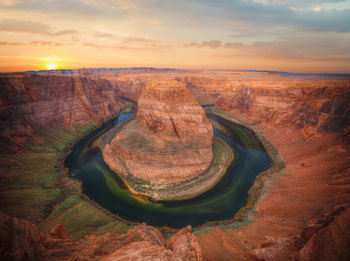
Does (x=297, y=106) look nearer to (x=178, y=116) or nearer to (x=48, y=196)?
(x=178, y=116)

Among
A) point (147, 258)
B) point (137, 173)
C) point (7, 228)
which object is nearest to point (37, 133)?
point (137, 173)

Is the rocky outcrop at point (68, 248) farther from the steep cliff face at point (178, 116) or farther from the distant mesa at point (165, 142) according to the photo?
the steep cliff face at point (178, 116)

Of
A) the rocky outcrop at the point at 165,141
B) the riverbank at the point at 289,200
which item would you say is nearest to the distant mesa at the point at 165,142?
the rocky outcrop at the point at 165,141

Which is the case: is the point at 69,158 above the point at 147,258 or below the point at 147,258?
below

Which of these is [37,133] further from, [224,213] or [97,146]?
[224,213]

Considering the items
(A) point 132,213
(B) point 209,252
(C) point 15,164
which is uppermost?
(C) point 15,164

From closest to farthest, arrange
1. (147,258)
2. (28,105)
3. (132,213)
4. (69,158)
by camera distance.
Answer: (147,258) → (132,213) → (69,158) → (28,105)

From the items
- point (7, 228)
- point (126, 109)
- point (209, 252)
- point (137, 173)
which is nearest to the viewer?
point (7, 228)

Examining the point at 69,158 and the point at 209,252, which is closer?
the point at 209,252
